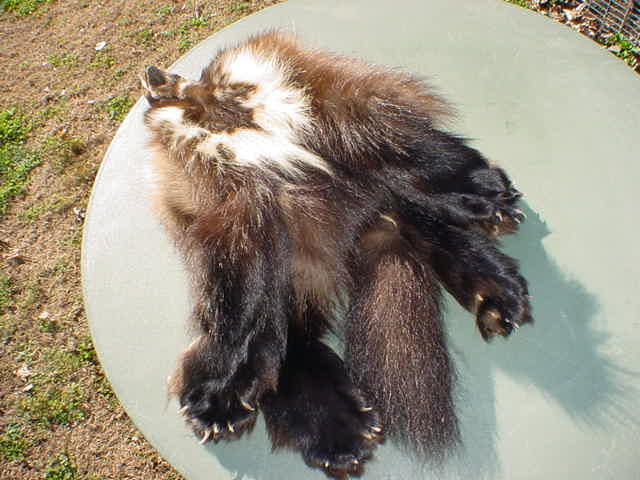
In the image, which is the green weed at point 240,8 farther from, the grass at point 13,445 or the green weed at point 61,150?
the grass at point 13,445

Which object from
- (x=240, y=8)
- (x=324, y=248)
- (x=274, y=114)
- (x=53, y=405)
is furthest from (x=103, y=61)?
(x=324, y=248)

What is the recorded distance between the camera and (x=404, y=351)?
1.43 meters

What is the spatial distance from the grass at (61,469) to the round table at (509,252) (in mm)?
1041

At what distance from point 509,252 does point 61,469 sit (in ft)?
7.31

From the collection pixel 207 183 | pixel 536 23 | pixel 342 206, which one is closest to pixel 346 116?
pixel 342 206

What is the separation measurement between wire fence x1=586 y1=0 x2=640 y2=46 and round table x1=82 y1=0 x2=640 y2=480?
3.21 ft

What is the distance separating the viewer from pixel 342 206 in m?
1.58

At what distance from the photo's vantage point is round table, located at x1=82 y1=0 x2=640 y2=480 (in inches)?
62.1

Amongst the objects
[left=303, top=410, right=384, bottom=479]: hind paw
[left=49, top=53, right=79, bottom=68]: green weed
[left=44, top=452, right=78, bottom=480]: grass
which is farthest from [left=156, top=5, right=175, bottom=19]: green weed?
[left=303, top=410, right=384, bottom=479]: hind paw

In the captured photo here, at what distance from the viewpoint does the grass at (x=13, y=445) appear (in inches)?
98.5

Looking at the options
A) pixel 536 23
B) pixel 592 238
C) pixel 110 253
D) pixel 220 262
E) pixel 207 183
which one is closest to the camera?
pixel 220 262

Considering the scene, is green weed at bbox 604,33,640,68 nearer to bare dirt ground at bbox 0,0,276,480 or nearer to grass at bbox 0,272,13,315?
bare dirt ground at bbox 0,0,276,480

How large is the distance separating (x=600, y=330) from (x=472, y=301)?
0.45m

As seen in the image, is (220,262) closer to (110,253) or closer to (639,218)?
(110,253)
